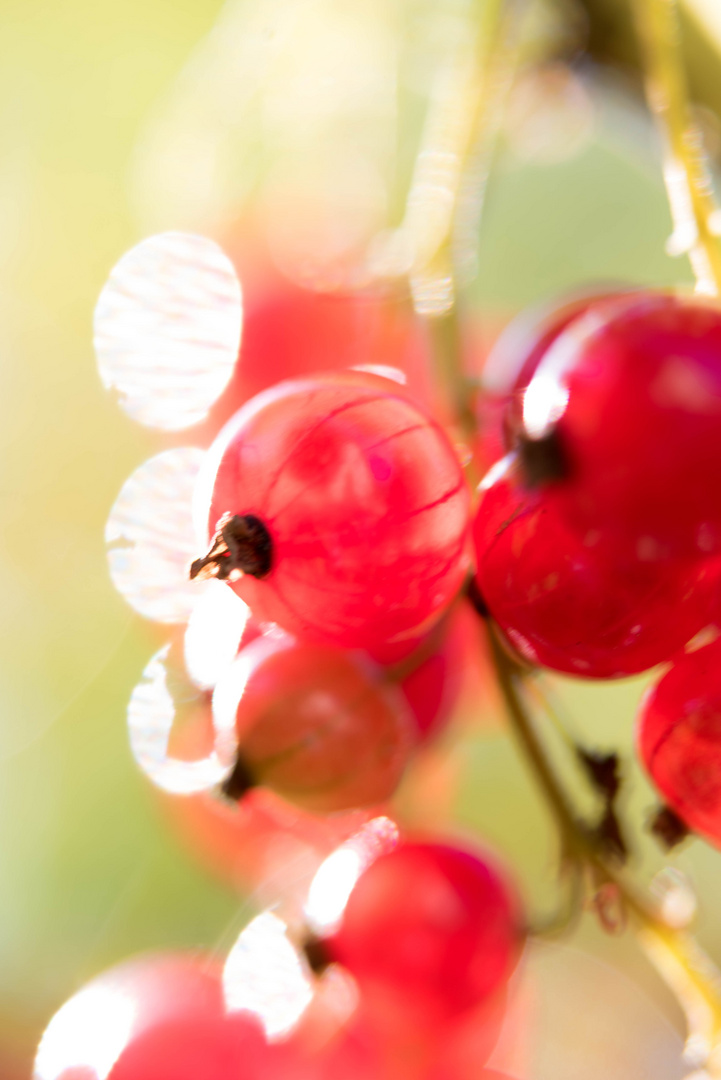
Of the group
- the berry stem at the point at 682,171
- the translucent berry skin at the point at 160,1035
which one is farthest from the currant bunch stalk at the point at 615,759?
the translucent berry skin at the point at 160,1035

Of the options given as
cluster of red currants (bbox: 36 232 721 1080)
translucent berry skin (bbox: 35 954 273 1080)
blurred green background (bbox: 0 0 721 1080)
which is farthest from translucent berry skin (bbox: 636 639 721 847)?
blurred green background (bbox: 0 0 721 1080)

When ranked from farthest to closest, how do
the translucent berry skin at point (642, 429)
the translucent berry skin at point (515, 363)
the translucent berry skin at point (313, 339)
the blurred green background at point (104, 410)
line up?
the blurred green background at point (104, 410) → the translucent berry skin at point (313, 339) → the translucent berry skin at point (515, 363) → the translucent berry skin at point (642, 429)

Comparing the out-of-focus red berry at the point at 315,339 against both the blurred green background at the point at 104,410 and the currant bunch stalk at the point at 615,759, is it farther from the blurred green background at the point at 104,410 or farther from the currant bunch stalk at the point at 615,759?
the blurred green background at the point at 104,410

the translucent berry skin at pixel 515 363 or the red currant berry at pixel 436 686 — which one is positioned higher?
the translucent berry skin at pixel 515 363

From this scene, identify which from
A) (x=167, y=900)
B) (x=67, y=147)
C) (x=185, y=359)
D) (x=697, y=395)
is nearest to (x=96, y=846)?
(x=167, y=900)

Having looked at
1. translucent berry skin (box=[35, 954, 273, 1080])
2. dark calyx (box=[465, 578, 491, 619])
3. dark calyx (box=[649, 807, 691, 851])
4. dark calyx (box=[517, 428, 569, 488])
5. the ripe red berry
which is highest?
dark calyx (box=[517, 428, 569, 488])

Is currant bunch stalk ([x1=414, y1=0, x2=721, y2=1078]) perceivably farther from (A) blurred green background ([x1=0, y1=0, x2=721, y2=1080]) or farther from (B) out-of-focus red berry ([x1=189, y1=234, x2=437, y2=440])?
(A) blurred green background ([x1=0, y1=0, x2=721, y2=1080])

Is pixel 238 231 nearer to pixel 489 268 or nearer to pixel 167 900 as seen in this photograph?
pixel 489 268

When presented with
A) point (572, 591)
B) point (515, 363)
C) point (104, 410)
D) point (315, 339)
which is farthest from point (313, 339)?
point (104, 410)
